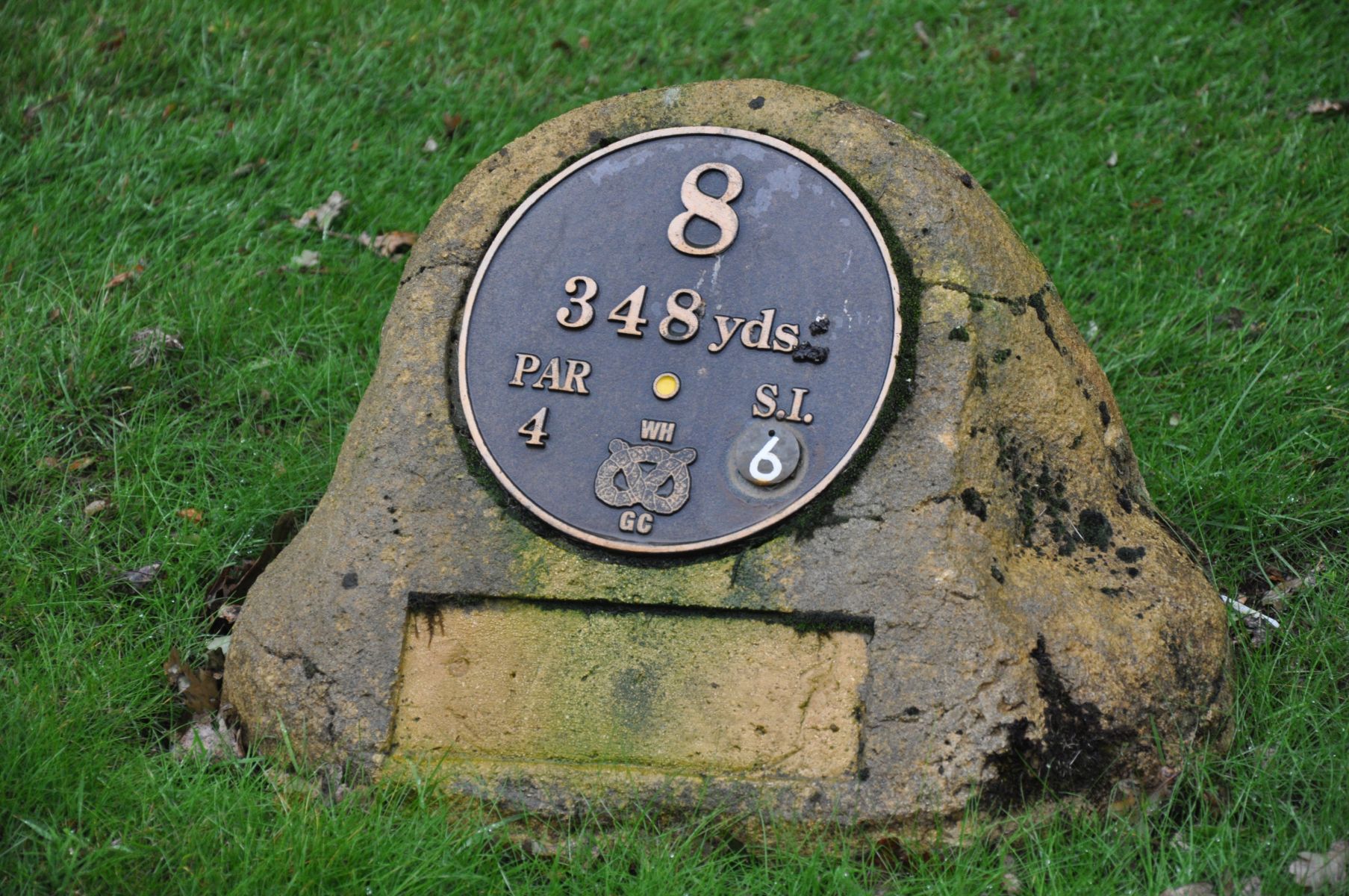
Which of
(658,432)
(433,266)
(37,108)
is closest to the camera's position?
(658,432)

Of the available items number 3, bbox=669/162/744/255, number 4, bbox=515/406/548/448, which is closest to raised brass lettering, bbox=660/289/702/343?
number 3, bbox=669/162/744/255

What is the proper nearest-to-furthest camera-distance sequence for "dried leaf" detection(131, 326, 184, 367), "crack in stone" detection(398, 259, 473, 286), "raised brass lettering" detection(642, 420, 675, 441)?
"raised brass lettering" detection(642, 420, 675, 441) → "crack in stone" detection(398, 259, 473, 286) → "dried leaf" detection(131, 326, 184, 367)

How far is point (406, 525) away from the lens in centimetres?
282

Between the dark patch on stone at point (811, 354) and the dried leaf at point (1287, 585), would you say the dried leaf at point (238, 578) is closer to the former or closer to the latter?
the dark patch on stone at point (811, 354)

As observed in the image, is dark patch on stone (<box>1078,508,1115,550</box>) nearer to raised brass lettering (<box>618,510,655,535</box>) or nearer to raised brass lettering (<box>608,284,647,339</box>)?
raised brass lettering (<box>618,510,655,535</box>)

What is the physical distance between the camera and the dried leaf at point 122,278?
442 cm

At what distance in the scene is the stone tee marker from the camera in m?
Answer: 2.60

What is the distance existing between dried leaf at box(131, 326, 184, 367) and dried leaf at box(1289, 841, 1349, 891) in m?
3.53

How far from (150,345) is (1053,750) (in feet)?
10.2

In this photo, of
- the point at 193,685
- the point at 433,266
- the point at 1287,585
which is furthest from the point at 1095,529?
the point at 193,685

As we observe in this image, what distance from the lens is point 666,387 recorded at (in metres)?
2.84

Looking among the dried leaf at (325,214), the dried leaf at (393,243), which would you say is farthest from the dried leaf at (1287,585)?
the dried leaf at (325,214)

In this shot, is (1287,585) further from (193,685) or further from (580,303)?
(193,685)

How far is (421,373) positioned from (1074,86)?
3.46 m
